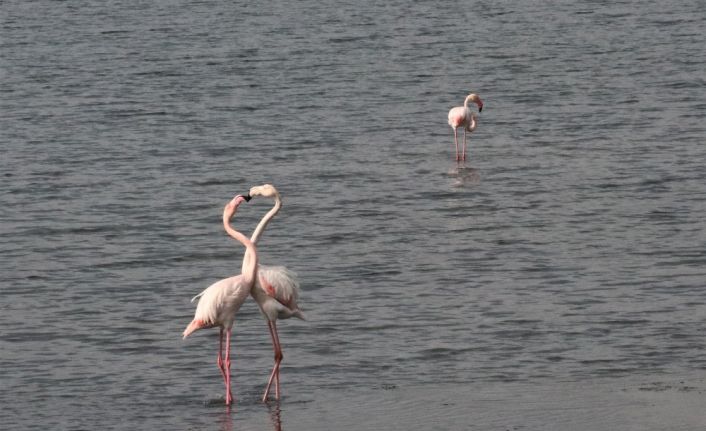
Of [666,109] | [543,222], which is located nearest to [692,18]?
[666,109]

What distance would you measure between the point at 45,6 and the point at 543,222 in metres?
38.3

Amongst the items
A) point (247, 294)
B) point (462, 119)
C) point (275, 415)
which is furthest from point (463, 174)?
point (275, 415)

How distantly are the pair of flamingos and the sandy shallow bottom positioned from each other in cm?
48

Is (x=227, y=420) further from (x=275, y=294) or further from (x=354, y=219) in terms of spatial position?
(x=354, y=219)

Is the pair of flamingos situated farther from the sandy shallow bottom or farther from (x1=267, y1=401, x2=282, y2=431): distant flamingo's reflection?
the sandy shallow bottom

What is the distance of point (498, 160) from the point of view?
27844 mm

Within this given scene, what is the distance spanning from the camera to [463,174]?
2650 centimetres

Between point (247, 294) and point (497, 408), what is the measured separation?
7.85 feet

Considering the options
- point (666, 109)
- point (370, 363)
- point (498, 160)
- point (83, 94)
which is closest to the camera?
point (370, 363)

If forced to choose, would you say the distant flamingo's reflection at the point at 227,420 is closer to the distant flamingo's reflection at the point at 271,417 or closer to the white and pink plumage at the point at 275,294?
the distant flamingo's reflection at the point at 271,417

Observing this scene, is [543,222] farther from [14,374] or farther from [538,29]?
[538,29]

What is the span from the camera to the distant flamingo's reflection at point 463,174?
1013 inches

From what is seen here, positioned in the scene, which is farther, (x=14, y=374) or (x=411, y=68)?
(x=411, y=68)

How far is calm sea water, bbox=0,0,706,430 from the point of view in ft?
49.5
